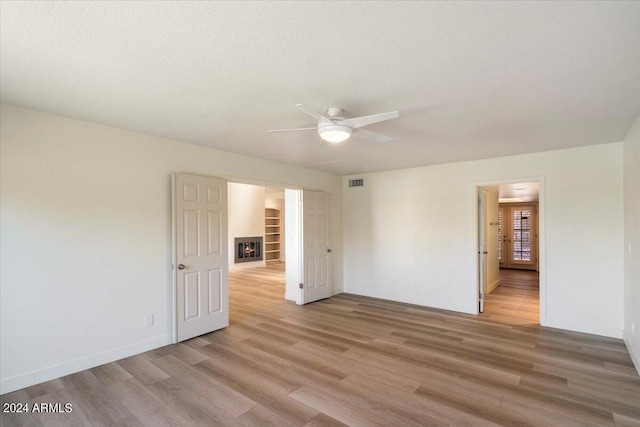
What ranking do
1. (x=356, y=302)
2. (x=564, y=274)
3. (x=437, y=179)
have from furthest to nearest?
(x=356, y=302) < (x=437, y=179) < (x=564, y=274)

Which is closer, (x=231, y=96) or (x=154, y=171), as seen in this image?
(x=231, y=96)

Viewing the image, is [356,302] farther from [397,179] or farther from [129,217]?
[129,217]

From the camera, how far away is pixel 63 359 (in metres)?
3.16

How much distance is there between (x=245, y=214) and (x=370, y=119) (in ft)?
28.5

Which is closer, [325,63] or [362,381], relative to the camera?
[325,63]

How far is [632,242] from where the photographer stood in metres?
3.48

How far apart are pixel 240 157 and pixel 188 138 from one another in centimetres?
100

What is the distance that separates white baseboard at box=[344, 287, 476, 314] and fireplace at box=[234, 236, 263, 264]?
A: 15.3 feet

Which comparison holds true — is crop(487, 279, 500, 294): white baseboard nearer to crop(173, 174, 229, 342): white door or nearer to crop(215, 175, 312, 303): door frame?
crop(215, 175, 312, 303): door frame

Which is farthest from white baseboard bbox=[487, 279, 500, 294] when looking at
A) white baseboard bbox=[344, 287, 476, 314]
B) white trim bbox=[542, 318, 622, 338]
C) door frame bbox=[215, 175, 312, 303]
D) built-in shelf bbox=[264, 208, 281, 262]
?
built-in shelf bbox=[264, 208, 281, 262]

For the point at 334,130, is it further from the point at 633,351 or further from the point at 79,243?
the point at 633,351

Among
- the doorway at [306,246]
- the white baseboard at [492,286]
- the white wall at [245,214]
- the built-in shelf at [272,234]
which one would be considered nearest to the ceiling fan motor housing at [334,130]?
the doorway at [306,246]

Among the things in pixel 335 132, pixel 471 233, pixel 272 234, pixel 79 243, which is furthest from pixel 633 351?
pixel 272 234

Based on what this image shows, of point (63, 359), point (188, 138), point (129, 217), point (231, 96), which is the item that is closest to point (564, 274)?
point (231, 96)
